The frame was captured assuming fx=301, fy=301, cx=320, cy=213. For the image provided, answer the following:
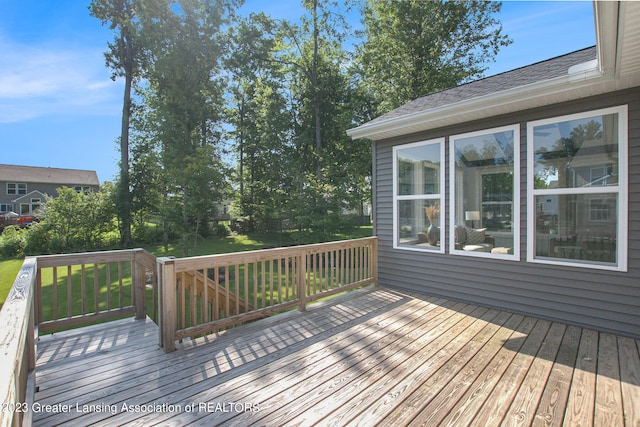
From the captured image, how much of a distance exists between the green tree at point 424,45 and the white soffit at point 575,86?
8530 mm

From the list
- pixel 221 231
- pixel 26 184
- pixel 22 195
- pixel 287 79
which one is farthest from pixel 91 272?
pixel 26 184

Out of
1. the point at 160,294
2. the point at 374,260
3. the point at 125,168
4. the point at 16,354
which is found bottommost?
the point at 374,260

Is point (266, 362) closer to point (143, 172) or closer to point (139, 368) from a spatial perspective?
point (139, 368)

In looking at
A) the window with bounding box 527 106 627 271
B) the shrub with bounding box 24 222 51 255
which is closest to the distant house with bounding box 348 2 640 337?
the window with bounding box 527 106 627 271

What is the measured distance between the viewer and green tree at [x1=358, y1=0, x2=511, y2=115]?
39.4 feet

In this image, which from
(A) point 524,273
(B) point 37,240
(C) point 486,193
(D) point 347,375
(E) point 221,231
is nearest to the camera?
(D) point 347,375

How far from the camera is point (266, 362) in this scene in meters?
2.61

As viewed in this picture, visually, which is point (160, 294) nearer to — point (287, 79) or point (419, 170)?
point (419, 170)

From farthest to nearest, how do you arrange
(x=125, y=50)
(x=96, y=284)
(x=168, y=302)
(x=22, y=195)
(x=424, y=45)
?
(x=22, y=195)
(x=125, y=50)
(x=424, y=45)
(x=96, y=284)
(x=168, y=302)

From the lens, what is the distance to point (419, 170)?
187 inches

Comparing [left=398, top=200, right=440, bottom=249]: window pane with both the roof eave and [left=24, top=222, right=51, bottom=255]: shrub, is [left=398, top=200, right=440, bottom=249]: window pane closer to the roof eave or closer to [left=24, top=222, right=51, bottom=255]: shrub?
the roof eave

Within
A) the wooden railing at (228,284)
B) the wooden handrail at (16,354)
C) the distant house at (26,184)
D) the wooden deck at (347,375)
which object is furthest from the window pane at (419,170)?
the distant house at (26,184)

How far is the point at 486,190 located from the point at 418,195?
95 centimetres

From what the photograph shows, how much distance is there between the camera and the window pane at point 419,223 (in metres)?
4.60
